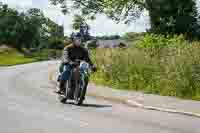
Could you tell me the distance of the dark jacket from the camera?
16.2 m

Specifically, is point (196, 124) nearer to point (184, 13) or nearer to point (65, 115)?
point (65, 115)

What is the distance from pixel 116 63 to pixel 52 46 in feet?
385

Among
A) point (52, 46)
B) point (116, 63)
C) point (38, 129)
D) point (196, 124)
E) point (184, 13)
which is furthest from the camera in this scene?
point (52, 46)

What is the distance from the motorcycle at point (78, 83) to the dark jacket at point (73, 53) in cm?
17

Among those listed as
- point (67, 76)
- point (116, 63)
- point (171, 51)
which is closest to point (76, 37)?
point (67, 76)

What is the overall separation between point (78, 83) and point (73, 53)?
0.78 m

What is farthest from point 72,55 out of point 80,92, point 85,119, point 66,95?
point 85,119

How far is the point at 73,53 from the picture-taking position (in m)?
16.3

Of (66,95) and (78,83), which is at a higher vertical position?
(78,83)

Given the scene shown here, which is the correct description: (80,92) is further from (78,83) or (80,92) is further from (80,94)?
(78,83)

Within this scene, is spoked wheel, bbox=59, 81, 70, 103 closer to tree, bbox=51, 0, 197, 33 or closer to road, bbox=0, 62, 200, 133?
road, bbox=0, 62, 200, 133

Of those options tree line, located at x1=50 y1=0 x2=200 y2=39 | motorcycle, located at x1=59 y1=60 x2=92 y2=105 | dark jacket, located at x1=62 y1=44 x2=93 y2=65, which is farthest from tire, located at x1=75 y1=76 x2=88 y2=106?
tree line, located at x1=50 y1=0 x2=200 y2=39

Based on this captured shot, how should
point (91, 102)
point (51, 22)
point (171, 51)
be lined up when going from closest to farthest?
1. point (91, 102)
2. point (171, 51)
3. point (51, 22)

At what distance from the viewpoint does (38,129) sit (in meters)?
11.2
